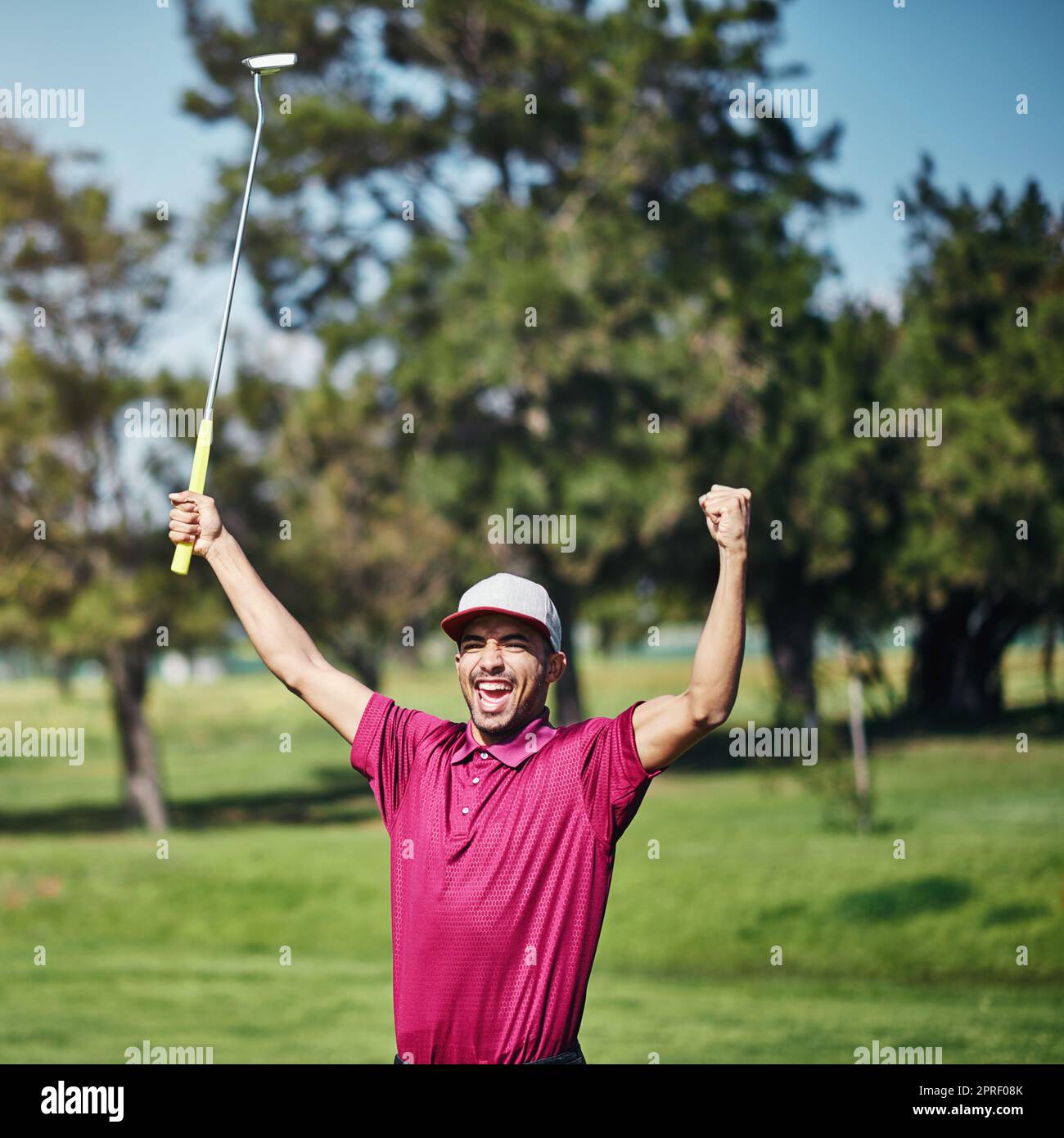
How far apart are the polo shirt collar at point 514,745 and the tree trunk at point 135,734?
2106 centimetres

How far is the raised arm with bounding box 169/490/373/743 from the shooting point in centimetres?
331

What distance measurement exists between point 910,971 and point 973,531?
11.8 m

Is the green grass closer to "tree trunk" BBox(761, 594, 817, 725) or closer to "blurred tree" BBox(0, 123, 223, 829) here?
"tree trunk" BBox(761, 594, 817, 725)

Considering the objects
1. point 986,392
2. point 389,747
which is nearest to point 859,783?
point 986,392

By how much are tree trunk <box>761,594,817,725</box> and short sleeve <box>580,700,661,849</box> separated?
74.2 ft

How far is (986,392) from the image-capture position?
2461 cm

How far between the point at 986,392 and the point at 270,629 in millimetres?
Answer: 22665

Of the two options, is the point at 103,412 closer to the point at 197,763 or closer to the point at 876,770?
the point at 876,770

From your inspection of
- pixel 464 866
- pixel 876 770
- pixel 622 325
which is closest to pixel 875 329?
pixel 622 325

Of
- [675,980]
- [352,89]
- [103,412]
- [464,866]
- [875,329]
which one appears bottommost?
[675,980]

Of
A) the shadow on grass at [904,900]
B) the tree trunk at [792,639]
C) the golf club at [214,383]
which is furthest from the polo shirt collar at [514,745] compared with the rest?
the tree trunk at [792,639]

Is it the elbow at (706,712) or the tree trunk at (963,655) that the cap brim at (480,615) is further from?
the tree trunk at (963,655)

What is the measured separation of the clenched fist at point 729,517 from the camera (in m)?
2.91

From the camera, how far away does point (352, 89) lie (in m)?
25.1
